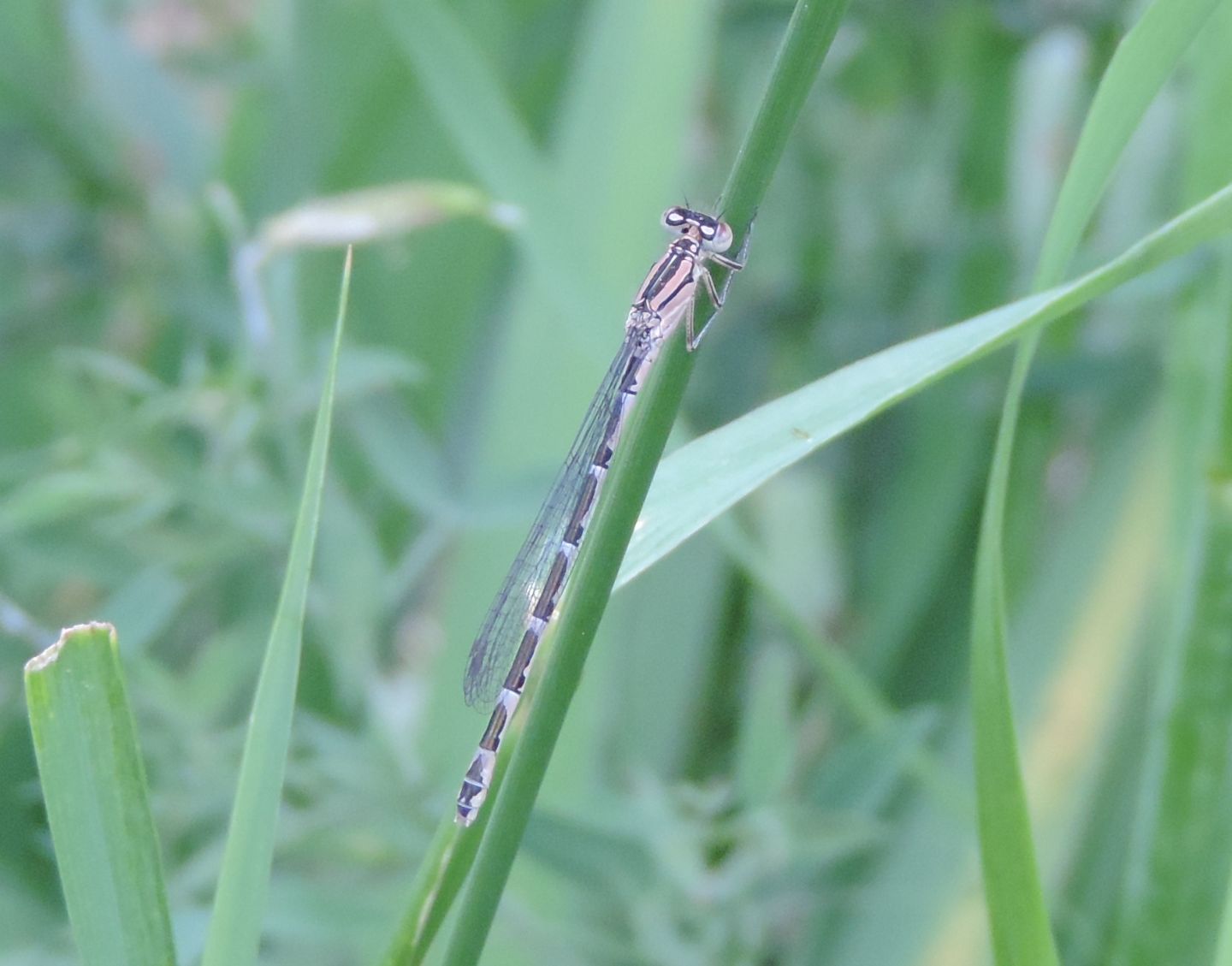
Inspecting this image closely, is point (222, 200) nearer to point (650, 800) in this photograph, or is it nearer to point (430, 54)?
point (430, 54)

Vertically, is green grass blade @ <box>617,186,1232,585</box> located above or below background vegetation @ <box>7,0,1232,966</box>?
below

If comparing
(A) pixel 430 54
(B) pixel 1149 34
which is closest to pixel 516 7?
(A) pixel 430 54

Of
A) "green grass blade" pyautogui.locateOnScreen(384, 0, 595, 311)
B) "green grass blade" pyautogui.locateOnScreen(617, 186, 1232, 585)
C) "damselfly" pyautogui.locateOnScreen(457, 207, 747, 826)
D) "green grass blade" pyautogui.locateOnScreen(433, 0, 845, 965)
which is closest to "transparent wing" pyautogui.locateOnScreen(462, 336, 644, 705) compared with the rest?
"damselfly" pyautogui.locateOnScreen(457, 207, 747, 826)

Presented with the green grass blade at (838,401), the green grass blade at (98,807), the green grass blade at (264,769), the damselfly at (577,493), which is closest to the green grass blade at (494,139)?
the damselfly at (577,493)

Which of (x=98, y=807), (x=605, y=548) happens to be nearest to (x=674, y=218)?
(x=605, y=548)

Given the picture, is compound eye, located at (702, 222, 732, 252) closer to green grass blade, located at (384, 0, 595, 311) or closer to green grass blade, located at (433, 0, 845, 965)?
green grass blade, located at (433, 0, 845, 965)

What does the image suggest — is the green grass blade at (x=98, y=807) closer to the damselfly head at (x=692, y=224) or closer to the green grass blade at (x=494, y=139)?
the damselfly head at (x=692, y=224)
